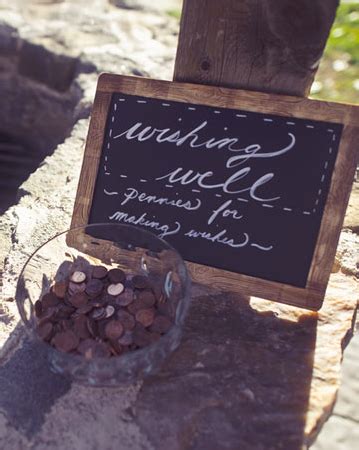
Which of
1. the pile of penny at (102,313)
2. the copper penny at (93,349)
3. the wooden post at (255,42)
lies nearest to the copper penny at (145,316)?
the pile of penny at (102,313)

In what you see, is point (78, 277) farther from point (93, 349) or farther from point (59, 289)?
point (93, 349)

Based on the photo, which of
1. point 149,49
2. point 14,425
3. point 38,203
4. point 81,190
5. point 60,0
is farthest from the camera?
point 60,0

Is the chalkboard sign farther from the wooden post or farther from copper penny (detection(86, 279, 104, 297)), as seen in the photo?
copper penny (detection(86, 279, 104, 297))

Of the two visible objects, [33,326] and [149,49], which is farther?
[149,49]

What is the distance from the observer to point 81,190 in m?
1.39

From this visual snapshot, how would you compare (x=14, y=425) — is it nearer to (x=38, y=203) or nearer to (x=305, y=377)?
(x=305, y=377)

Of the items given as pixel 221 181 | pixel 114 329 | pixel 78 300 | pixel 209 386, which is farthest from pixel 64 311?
pixel 221 181

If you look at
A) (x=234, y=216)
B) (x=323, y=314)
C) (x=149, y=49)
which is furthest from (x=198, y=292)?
(x=149, y=49)

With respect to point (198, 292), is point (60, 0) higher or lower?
higher

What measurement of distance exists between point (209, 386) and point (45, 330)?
386 millimetres

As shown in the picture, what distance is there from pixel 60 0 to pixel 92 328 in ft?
9.06

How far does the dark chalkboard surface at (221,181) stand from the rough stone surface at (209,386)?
146mm

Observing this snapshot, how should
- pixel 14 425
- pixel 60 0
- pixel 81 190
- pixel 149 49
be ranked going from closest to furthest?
pixel 14 425
pixel 81 190
pixel 149 49
pixel 60 0

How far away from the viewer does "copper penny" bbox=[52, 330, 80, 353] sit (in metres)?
1.03
